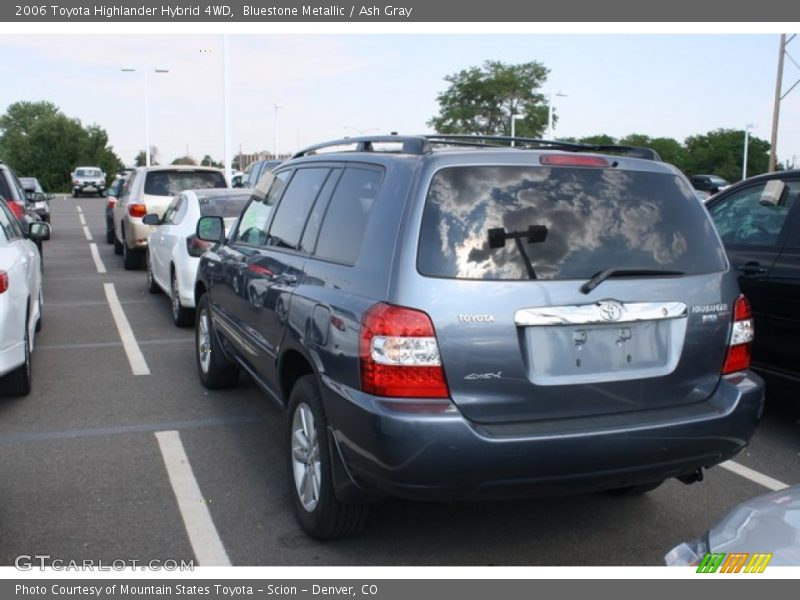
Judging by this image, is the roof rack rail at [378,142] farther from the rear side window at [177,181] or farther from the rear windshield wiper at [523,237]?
the rear side window at [177,181]

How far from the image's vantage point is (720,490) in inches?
178

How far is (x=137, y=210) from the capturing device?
42.8 ft

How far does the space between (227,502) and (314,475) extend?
2.45 feet

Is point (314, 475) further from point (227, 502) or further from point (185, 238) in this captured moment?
point (185, 238)

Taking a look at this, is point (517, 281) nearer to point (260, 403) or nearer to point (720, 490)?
point (720, 490)

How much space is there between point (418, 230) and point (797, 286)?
3197 millimetres

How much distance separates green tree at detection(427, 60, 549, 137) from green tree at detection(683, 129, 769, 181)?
3334 cm

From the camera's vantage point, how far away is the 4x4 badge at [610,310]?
3.22m

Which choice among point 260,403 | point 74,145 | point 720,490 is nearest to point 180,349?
point 260,403

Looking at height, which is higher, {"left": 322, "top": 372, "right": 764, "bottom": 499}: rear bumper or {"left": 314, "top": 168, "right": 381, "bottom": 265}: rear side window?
{"left": 314, "top": 168, "right": 381, "bottom": 265}: rear side window

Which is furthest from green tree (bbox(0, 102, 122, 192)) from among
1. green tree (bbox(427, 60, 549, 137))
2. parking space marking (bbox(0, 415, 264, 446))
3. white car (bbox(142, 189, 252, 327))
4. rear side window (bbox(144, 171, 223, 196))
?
parking space marking (bbox(0, 415, 264, 446))

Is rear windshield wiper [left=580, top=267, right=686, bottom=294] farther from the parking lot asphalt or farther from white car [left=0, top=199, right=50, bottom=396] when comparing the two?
white car [left=0, top=199, right=50, bottom=396]

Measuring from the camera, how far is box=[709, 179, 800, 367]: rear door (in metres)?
5.35

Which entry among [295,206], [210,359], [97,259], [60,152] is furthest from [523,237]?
[60,152]
